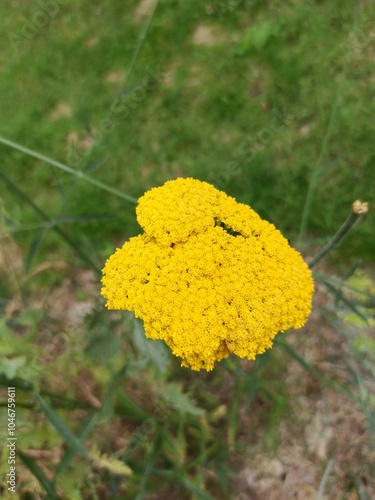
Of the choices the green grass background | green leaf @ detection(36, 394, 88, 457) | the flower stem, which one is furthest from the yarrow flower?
the green grass background

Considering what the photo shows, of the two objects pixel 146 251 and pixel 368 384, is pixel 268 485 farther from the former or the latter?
pixel 146 251

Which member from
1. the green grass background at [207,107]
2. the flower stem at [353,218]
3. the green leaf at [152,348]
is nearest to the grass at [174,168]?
the green grass background at [207,107]

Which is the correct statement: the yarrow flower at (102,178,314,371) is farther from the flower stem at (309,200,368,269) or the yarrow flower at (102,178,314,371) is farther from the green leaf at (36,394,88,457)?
the green leaf at (36,394,88,457)

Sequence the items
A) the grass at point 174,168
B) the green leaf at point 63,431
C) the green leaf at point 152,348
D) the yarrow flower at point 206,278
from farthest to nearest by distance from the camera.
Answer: the grass at point 174,168, the green leaf at point 152,348, the green leaf at point 63,431, the yarrow flower at point 206,278

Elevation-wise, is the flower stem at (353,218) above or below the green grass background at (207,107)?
below

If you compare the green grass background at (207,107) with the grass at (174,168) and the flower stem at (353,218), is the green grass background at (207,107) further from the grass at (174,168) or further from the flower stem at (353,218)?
the flower stem at (353,218)

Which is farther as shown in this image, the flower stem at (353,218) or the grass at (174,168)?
the grass at (174,168)

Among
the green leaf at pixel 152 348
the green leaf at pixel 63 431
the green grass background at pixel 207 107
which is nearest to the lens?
the green leaf at pixel 63 431

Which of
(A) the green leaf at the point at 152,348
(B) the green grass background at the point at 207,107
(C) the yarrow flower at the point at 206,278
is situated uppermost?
(B) the green grass background at the point at 207,107
